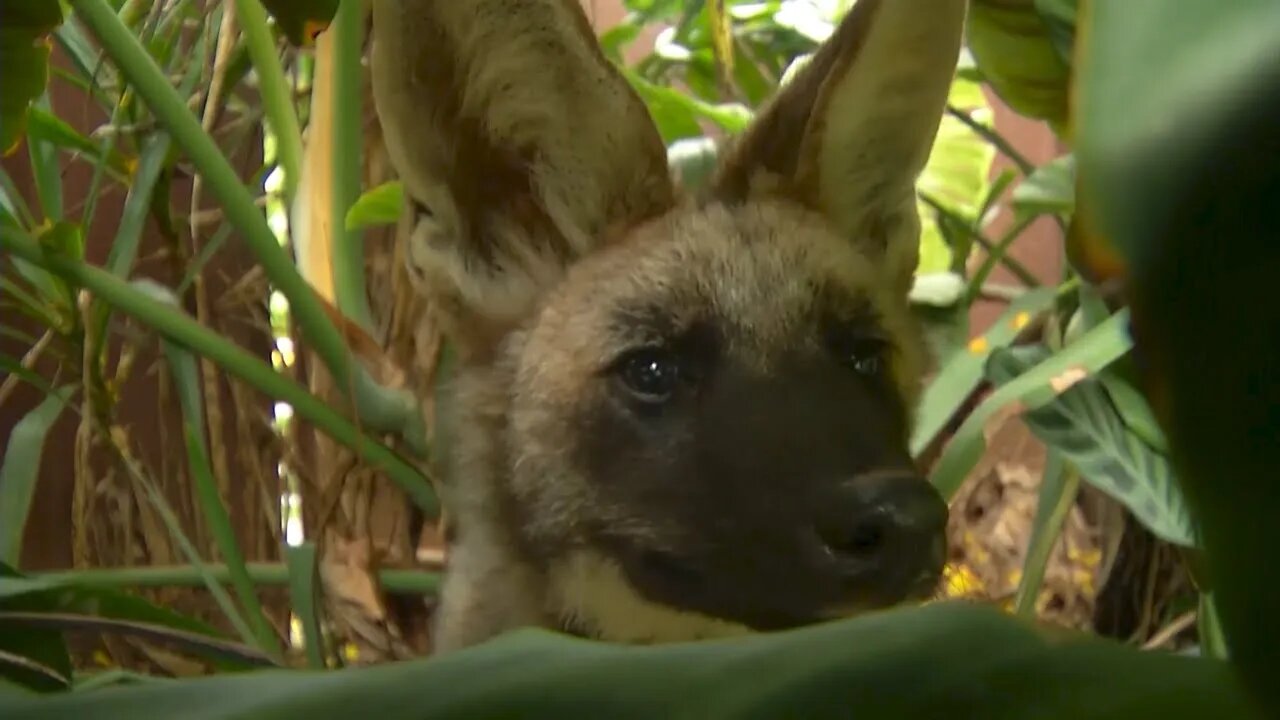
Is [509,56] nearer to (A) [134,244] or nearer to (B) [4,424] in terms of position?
(A) [134,244]

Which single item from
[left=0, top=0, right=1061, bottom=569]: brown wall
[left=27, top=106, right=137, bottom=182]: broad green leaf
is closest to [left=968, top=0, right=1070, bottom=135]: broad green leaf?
[left=0, top=0, right=1061, bottom=569]: brown wall

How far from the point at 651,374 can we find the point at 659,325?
0.04 meters

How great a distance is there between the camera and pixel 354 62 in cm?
119

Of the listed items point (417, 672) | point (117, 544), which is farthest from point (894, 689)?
point (117, 544)

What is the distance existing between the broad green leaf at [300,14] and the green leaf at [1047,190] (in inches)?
29.7

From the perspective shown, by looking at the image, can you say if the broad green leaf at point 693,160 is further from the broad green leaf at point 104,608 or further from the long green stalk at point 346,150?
the broad green leaf at point 104,608

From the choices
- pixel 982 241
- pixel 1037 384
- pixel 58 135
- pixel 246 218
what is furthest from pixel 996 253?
pixel 58 135

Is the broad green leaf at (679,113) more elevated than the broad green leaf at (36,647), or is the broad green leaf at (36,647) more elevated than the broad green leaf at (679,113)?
the broad green leaf at (679,113)

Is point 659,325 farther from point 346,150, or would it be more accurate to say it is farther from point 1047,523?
point 1047,523

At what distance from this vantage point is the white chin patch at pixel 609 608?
93 cm

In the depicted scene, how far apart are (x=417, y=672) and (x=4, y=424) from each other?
148 centimetres

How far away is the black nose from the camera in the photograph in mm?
794

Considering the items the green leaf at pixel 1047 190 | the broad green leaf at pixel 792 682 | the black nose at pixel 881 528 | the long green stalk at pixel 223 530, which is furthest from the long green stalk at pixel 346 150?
the broad green leaf at pixel 792 682

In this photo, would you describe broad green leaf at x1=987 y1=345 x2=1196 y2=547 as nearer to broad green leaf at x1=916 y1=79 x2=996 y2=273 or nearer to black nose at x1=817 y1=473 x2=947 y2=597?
black nose at x1=817 y1=473 x2=947 y2=597
